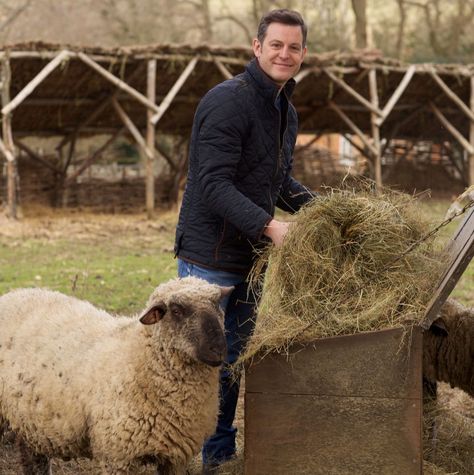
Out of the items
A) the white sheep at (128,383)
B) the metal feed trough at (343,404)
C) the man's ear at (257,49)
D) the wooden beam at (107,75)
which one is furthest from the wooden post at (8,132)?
the metal feed trough at (343,404)

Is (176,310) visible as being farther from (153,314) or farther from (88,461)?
(88,461)

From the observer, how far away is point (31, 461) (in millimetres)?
4297

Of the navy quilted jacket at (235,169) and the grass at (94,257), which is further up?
the navy quilted jacket at (235,169)

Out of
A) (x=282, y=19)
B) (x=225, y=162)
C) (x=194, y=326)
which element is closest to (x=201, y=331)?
(x=194, y=326)

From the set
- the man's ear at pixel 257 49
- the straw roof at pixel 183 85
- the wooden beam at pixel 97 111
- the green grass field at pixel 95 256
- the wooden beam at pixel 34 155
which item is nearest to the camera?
the man's ear at pixel 257 49

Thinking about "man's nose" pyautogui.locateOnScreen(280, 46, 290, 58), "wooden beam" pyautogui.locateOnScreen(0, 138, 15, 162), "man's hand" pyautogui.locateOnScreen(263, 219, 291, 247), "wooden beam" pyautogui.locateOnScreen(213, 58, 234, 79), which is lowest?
"wooden beam" pyautogui.locateOnScreen(0, 138, 15, 162)

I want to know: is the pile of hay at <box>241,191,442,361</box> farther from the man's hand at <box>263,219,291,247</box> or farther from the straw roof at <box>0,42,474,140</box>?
the straw roof at <box>0,42,474,140</box>

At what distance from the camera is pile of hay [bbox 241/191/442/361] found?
3594mm

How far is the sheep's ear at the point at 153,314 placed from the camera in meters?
3.62

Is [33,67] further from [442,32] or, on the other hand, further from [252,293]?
[442,32]

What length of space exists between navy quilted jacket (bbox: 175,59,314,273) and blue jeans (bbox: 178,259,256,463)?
0.20 ft

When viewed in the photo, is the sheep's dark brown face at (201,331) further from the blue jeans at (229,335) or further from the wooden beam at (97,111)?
the wooden beam at (97,111)

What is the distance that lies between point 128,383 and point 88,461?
115 centimetres

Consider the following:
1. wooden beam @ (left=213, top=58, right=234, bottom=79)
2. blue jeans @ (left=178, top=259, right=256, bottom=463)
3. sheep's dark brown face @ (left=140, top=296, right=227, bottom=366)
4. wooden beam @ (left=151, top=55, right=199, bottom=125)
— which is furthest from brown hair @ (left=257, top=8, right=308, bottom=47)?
wooden beam @ (left=213, top=58, right=234, bottom=79)
